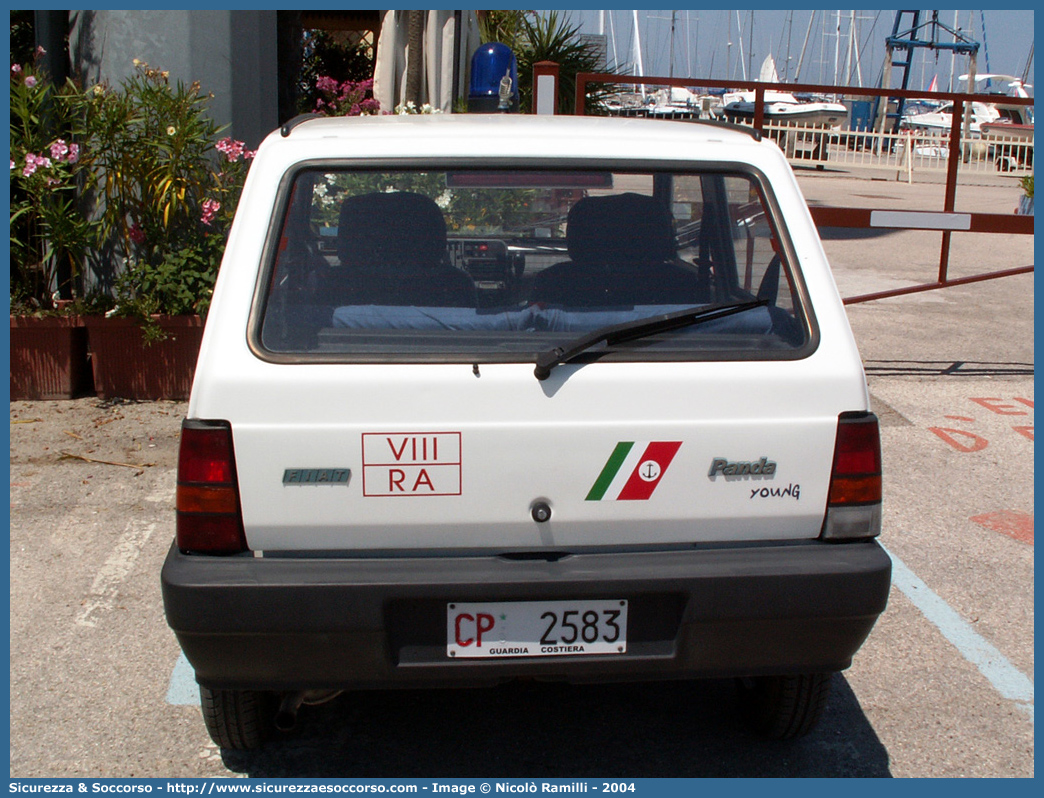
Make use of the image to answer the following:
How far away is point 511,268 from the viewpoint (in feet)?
8.88

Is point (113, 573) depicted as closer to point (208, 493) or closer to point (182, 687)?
point (182, 687)

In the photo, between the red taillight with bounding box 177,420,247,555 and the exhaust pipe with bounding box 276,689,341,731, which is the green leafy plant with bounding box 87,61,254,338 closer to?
the exhaust pipe with bounding box 276,689,341,731

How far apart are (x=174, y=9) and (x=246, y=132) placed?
85 centimetres

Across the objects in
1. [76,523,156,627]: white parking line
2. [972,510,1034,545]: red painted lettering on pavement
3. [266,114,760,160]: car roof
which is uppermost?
[266,114,760,160]: car roof

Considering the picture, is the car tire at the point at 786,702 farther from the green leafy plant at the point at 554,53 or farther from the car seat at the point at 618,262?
the green leafy plant at the point at 554,53

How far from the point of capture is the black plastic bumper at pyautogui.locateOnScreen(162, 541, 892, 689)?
A: 92.0 inches

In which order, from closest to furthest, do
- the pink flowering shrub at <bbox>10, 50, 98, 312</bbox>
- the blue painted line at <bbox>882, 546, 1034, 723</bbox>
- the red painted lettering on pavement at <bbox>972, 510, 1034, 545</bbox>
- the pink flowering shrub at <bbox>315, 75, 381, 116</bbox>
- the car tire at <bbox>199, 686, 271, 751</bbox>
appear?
the car tire at <bbox>199, 686, 271, 751</bbox>, the blue painted line at <bbox>882, 546, 1034, 723</bbox>, the red painted lettering on pavement at <bbox>972, 510, 1034, 545</bbox>, the pink flowering shrub at <bbox>10, 50, 98, 312</bbox>, the pink flowering shrub at <bbox>315, 75, 381, 116</bbox>

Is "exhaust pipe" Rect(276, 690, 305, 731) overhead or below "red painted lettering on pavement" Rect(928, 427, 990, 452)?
below

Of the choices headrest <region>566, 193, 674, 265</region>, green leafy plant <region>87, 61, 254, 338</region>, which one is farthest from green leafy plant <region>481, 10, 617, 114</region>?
headrest <region>566, 193, 674, 265</region>

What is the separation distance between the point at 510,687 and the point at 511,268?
4.66 ft

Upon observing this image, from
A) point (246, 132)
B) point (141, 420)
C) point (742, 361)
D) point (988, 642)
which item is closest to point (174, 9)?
point (246, 132)

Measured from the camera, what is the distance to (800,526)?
2494mm

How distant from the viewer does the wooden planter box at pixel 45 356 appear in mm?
6094
